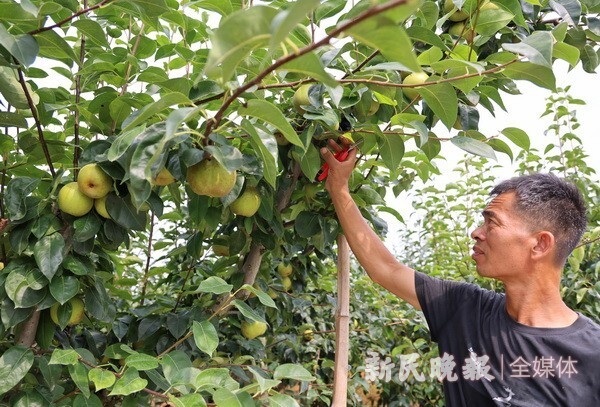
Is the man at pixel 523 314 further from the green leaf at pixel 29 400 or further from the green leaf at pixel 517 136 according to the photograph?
the green leaf at pixel 29 400

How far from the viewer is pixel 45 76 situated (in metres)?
1.48

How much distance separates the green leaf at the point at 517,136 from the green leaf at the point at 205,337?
76 centimetres

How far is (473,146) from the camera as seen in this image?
1225mm

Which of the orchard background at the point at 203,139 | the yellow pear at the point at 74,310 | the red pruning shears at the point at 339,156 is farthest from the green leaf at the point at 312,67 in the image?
the yellow pear at the point at 74,310

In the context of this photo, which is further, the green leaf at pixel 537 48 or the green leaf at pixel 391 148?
the green leaf at pixel 391 148

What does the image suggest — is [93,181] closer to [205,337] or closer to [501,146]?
[205,337]

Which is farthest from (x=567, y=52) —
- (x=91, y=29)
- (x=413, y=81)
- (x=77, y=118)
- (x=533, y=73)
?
(x=77, y=118)

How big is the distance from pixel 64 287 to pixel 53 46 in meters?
0.48

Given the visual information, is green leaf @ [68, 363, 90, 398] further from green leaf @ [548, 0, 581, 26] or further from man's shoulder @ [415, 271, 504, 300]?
green leaf @ [548, 0, 581, 26]

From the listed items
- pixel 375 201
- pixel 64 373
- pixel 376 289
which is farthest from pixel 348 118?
pixel 376 289

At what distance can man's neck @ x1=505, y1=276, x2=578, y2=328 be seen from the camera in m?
1.55

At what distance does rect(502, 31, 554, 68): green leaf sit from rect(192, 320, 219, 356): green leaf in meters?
0.77

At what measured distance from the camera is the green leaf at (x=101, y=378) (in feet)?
3.71

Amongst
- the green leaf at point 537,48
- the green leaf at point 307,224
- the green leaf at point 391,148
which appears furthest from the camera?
the green leaf at point 307,224
